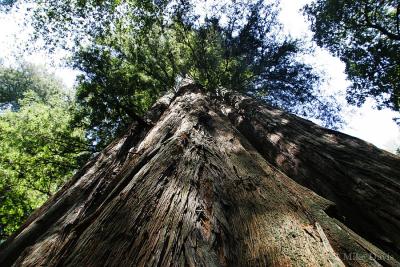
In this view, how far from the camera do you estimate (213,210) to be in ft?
4.98

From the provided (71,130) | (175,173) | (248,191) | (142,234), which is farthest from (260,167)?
(71,130)

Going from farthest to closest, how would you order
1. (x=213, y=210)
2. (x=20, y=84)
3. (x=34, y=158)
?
(x=20, y=84) < (x=34, y=158) < (x=213, y=210)

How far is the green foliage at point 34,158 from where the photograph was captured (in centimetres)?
1193

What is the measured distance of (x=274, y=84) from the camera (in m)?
15.5

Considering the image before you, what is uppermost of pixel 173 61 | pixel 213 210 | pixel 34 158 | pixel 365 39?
pixel 365 39

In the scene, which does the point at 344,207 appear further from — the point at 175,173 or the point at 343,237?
the point at 175,173

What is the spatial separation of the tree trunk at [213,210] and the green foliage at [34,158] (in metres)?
9.74

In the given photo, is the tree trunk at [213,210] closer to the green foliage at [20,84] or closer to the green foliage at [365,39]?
the green foliage at [365,39]

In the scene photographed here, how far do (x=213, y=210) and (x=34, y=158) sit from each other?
472 inches

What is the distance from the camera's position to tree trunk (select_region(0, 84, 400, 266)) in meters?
1.26

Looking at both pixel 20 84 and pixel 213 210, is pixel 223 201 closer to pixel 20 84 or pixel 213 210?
pixel 213 210

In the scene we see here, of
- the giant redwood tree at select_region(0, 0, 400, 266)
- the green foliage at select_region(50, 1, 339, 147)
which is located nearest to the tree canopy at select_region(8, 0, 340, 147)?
the green foliage at select_region(50, 1, 339, 147)

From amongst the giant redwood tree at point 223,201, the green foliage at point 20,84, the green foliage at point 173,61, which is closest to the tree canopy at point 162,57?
the green foliage at point 173,61

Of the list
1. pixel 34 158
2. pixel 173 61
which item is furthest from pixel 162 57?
pixel 34 158
